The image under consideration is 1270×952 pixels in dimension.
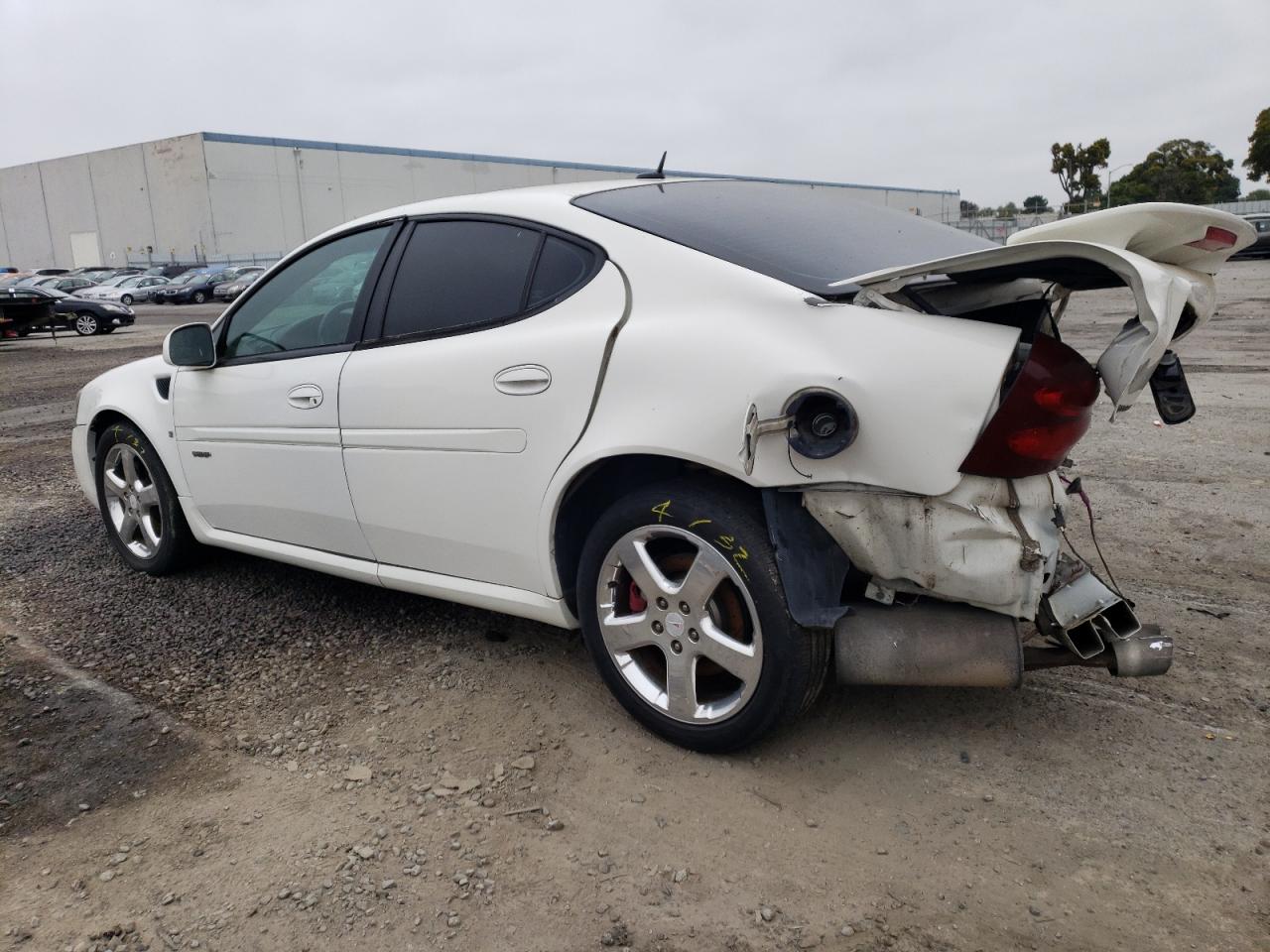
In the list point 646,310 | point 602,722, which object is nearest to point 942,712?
point 602,722

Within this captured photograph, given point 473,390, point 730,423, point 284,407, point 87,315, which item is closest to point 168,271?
point 87,315

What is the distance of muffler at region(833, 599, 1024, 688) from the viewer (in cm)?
265

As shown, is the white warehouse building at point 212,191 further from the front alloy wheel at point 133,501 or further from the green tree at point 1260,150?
the front alloy wheel at point 133,501

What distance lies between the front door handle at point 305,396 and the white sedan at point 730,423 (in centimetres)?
1

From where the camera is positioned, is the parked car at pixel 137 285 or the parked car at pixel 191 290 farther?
the parked car at pixel 137 285

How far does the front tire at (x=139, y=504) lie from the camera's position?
15.0ft

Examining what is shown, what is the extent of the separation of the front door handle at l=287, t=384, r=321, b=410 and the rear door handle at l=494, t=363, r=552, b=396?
0.91 m

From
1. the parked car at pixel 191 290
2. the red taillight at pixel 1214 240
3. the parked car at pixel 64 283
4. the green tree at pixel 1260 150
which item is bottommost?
→ the parked car at pixel 191 290

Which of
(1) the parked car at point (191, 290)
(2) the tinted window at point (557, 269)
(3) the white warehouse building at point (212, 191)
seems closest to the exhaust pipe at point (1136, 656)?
(2) the tinted window at point (557, 269)

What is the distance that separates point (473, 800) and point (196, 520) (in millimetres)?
2308

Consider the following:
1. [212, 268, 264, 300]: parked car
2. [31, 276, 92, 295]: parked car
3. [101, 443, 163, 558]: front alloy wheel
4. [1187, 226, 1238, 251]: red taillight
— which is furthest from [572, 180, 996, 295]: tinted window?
[212, 268, 264, 300]: parked car

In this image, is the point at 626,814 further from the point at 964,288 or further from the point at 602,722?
the point at 964,288

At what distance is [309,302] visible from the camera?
3.95 metres

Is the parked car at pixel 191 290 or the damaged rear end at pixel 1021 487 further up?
the damaged rear end at pixel 1021 487
